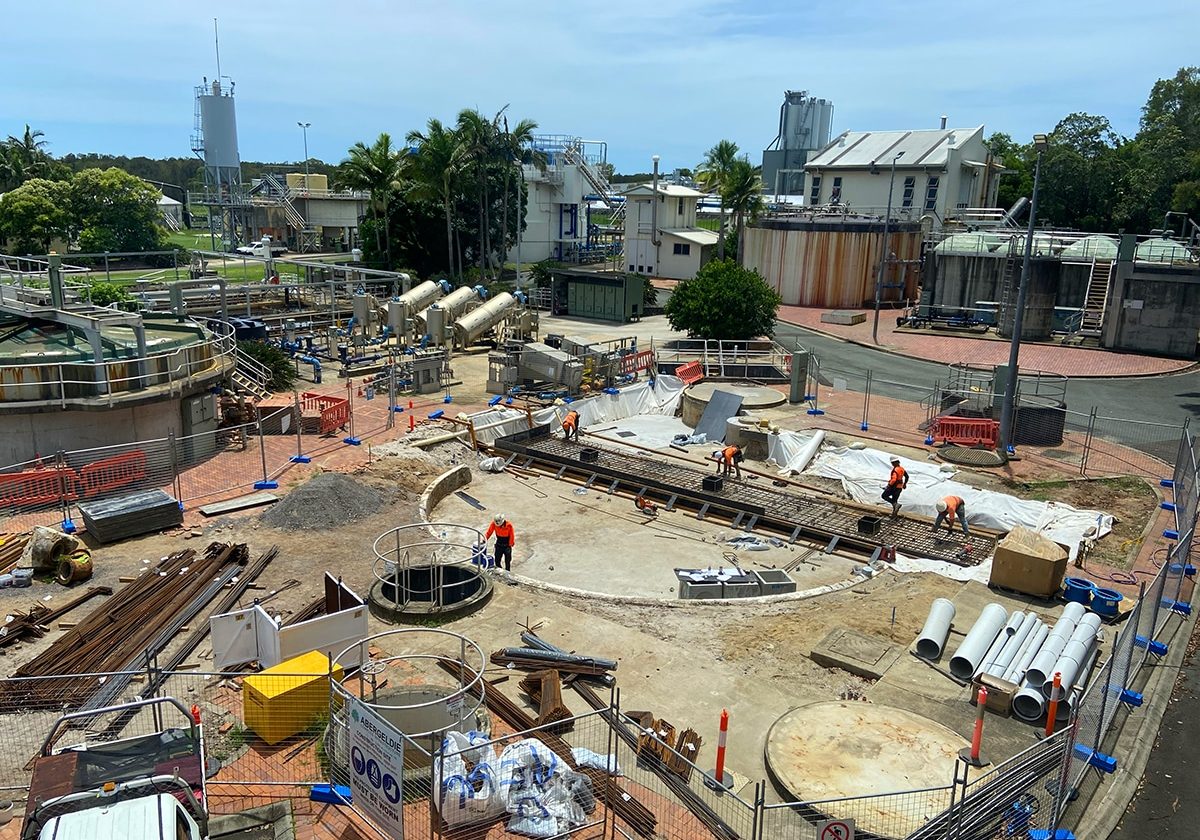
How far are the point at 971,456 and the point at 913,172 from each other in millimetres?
44309

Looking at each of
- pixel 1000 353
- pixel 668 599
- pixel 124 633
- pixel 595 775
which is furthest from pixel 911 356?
pixel 124 633

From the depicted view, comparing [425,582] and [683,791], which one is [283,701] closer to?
[683,791]

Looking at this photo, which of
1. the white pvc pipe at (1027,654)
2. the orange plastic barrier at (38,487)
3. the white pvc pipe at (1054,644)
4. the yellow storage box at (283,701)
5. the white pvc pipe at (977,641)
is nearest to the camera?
the yellow storage box at (283,701)

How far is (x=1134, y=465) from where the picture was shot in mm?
24141

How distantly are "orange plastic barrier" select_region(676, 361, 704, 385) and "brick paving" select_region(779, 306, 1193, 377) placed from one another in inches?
499

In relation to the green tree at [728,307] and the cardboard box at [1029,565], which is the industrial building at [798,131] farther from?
the cardboard box at [1029,565]

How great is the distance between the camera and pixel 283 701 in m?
10.4

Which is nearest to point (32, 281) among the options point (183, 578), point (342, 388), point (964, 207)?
point (342, 388)

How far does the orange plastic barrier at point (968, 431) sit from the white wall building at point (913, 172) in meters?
36.9

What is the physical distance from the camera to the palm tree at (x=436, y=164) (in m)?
53.0

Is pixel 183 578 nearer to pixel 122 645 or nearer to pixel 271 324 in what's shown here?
pixel 122 645

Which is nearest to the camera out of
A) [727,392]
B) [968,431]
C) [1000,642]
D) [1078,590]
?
[1000,642]

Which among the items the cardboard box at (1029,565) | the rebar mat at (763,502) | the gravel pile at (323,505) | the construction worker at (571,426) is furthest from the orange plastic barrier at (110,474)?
the cardboard box at (1029,565)

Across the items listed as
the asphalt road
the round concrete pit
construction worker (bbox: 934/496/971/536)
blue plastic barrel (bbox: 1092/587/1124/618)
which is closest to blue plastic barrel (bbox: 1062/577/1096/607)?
blue plastic barrel (bbox: 1092/587/1124/618)
